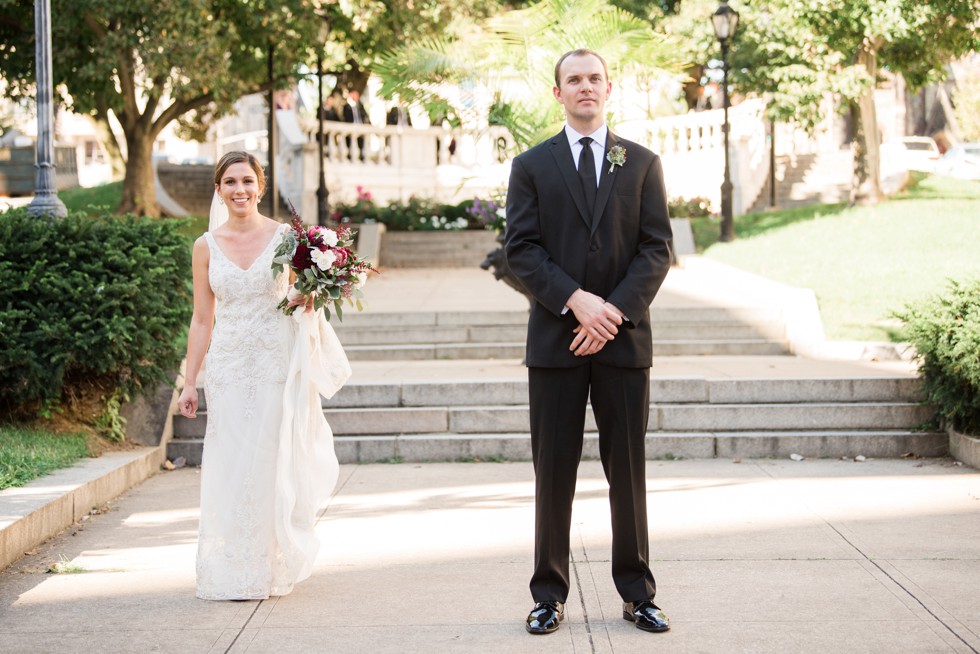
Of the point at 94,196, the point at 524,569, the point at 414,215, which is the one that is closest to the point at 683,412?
the point at 524,569

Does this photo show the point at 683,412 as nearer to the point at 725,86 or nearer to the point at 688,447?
the point at 688,447

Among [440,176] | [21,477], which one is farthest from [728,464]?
[440,176]

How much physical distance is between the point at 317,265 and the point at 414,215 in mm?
18612

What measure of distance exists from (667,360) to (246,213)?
23.2 feet

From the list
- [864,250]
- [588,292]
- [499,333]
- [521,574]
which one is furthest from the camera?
[864,250]

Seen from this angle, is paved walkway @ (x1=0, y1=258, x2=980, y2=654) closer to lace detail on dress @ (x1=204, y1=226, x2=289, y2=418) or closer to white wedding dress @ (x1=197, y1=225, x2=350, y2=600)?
white wedding dress @ (x1=197, y1=225, x2=350, y2=600)

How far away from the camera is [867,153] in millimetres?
23000

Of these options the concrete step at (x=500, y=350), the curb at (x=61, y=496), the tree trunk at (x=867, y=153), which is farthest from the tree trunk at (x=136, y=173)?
the curb at (x=61, y=496)

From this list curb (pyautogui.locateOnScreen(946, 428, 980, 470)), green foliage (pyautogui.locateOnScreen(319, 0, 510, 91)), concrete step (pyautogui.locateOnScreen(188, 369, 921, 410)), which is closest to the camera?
curb (pyautogui.locateOnScreen(946, 428, 980, 470))

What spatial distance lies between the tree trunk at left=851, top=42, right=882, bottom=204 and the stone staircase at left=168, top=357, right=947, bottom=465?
44.6 ft

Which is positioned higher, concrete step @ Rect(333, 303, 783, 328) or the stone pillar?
the stone pillar

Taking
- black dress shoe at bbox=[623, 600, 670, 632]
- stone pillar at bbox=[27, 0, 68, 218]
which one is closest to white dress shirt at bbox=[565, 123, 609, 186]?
black dress shoe at bbox=[623, 600, 670, 632]

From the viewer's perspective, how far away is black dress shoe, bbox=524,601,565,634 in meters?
4.93

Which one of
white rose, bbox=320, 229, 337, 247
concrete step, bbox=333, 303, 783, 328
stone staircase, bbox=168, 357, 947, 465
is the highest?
white rose, bbox=320, 229, 337, 247
